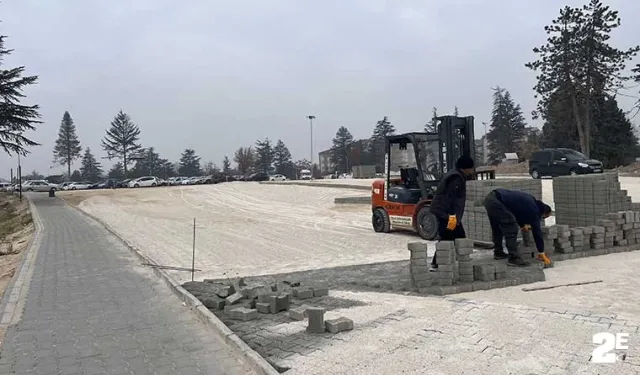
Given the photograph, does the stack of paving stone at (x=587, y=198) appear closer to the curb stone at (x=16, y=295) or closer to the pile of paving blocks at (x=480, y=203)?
the pile of paving blocks at (x=480, y=203)

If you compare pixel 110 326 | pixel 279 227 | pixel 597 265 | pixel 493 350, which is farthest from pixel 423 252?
pixel 279 227

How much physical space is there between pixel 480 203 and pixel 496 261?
7.76ft

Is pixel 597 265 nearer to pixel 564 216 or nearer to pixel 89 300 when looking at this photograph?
pixel 564 216

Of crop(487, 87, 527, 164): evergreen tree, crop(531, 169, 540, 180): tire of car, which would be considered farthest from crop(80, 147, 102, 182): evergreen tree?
crop(531, 169, 540, 180): tire of car

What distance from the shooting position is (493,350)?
15.6 ft

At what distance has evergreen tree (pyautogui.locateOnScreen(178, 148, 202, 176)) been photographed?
120938 millimetres

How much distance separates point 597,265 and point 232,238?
9.83m

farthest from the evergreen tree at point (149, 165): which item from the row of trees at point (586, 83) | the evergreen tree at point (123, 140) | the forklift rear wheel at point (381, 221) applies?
the forklift rear wheel at point (381, 221)

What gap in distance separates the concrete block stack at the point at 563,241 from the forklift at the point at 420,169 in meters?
3.03

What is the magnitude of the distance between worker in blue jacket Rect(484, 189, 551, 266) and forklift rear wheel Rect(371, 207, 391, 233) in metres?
5.82

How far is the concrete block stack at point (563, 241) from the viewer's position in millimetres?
9562

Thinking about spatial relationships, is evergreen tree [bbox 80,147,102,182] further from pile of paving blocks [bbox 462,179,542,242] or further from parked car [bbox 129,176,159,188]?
pile of paving blocks [bbox 462,179,542,242]

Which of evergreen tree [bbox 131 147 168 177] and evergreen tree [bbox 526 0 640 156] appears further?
evergreen tree [bbox 131 147 168 177]

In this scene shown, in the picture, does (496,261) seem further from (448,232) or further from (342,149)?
(342,149)
